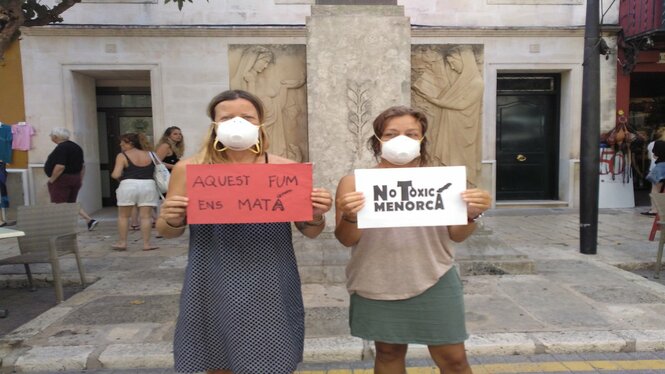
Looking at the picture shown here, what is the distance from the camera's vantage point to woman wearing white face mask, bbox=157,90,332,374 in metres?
2.08

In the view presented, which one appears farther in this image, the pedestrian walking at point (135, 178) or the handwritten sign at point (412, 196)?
the pedestrian walking at point (135, 178)

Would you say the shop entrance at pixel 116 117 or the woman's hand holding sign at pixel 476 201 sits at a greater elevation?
the shop entrance at pixel 116 117

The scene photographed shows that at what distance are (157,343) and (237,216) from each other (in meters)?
2.27

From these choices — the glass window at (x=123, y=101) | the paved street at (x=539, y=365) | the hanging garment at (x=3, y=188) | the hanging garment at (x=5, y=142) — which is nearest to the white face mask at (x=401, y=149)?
the paved street at (x=539, y=365)

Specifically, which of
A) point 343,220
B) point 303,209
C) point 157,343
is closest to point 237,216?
point 303,209

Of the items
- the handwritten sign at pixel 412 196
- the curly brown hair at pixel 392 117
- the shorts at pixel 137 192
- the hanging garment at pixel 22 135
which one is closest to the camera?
the handwritten sign at pixel 412 196

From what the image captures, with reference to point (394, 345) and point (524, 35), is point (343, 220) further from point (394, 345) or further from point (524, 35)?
point (524, 35)

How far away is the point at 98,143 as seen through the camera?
38.2ft

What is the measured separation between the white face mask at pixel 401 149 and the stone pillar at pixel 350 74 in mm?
3190

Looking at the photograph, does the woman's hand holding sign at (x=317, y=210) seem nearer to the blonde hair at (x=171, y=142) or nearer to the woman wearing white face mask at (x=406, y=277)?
the woman wearing white face mask at (x=406, y=277)

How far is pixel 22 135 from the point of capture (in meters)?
10.2

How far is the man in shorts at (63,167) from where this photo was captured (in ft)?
25.5

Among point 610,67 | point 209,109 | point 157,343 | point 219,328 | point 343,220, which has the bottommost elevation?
point 157,343

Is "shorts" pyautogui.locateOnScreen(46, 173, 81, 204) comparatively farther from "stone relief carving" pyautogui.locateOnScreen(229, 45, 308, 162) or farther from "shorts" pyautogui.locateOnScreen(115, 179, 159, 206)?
"stone relief carving" pyautogui.locateOnScreen(229, 45, 308, 162)
